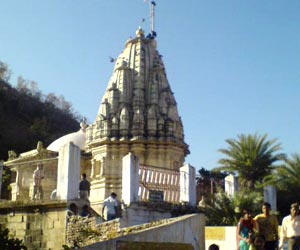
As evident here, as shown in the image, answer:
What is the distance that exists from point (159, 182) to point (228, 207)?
9.08 feet

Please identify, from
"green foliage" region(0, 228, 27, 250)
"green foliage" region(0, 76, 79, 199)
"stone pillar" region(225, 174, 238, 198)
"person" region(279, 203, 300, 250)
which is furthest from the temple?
"green foliage" region(0, 76, 79, 199)

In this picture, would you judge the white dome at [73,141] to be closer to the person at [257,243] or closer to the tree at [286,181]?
the tree at [286,181]

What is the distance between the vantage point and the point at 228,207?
1903 centimetres

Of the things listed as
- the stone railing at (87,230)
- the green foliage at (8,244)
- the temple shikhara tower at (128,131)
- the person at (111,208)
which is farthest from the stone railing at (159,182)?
the green foliage at (8,244)

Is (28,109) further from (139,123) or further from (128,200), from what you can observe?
(128,200)

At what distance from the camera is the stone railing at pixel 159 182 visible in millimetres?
18062

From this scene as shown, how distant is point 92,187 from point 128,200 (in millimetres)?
8026

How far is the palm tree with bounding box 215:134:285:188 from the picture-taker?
28.0m

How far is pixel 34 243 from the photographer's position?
1555 centimetres

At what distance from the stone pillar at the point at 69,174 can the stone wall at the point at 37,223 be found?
379mm

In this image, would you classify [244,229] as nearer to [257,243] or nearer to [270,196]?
[257,243]

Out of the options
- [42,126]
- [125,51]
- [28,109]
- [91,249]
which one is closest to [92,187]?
[125,51]

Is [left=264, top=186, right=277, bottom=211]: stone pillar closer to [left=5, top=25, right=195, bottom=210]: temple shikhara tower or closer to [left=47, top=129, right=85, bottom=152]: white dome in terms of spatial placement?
[left=5, top=25, right=195, bottom=210]: temple shikhara tower

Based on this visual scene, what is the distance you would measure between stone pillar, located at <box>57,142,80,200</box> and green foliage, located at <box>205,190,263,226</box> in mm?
5845
